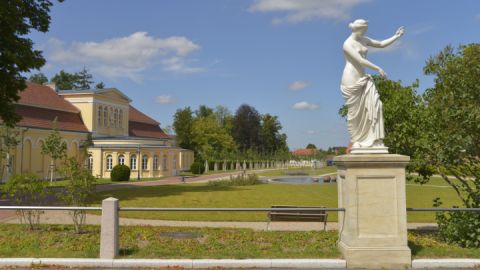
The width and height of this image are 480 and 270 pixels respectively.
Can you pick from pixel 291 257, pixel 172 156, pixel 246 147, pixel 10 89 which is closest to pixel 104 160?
pixel 172 156

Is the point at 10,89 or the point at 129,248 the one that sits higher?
the point at 10,89

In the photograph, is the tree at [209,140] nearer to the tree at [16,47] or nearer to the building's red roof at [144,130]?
the building's red roof at [144,130]

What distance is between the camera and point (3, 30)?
58.1 feet

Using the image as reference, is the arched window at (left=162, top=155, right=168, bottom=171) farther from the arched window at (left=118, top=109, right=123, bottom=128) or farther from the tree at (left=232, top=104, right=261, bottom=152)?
the tree at (left=232, top=104, right=261, bottom=152)

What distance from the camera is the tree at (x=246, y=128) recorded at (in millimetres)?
95312

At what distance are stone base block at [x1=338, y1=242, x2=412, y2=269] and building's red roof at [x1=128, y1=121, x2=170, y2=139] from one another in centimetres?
5474

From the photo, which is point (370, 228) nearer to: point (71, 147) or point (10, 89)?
point (10, 89)

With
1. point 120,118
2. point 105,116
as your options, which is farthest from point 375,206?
point 120,118

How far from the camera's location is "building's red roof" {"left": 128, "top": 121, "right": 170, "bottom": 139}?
6103cm

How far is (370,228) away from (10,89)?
653 inches

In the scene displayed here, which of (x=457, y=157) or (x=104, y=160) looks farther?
(x=104, y=160)

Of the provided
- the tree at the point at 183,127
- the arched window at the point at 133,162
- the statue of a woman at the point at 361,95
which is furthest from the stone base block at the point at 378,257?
the tree at the point at 183,127

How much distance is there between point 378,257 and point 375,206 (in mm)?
840

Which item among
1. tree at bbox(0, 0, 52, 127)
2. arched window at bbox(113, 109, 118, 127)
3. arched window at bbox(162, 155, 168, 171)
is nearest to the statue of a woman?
tree at bbox(0, 0, 52, 127)
